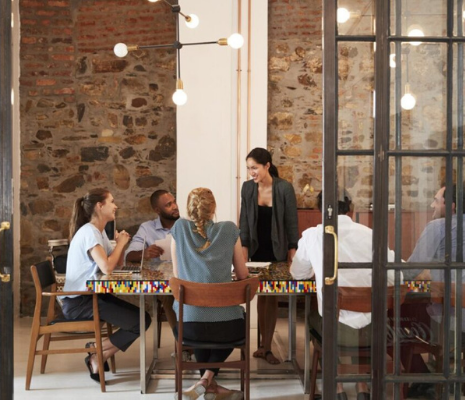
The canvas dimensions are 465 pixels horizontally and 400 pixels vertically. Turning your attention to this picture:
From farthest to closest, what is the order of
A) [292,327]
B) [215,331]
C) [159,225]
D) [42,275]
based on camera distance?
[159,225] → [292,327] → [42,275] → [215,331]

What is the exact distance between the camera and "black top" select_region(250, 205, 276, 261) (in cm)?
559

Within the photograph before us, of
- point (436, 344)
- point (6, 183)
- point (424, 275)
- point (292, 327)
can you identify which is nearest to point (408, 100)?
point (424, 275)

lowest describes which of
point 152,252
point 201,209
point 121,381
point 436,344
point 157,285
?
point 121,381

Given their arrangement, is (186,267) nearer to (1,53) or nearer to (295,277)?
(295,277)

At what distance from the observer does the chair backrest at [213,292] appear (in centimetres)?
404

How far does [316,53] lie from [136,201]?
98.6 inches

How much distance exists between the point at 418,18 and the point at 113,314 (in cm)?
292

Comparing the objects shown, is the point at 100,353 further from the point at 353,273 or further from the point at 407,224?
the point at 407,224

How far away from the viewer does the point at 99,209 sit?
5.10m

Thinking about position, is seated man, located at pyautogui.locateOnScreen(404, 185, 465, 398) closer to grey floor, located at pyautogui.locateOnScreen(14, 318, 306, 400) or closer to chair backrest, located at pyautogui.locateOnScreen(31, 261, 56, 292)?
grey floor, located at pyautogui.locateOnScreen(14, 318, 306, 400)

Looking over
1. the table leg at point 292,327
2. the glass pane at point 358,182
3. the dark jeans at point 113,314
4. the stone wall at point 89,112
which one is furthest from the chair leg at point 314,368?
the stone wall at point 89,112

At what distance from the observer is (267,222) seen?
5.60 meters

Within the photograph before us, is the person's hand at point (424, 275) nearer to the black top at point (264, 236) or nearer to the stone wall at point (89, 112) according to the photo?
the black top at point (264, 236)

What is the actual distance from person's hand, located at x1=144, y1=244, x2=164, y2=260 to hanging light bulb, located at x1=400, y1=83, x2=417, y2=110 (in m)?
2.88
